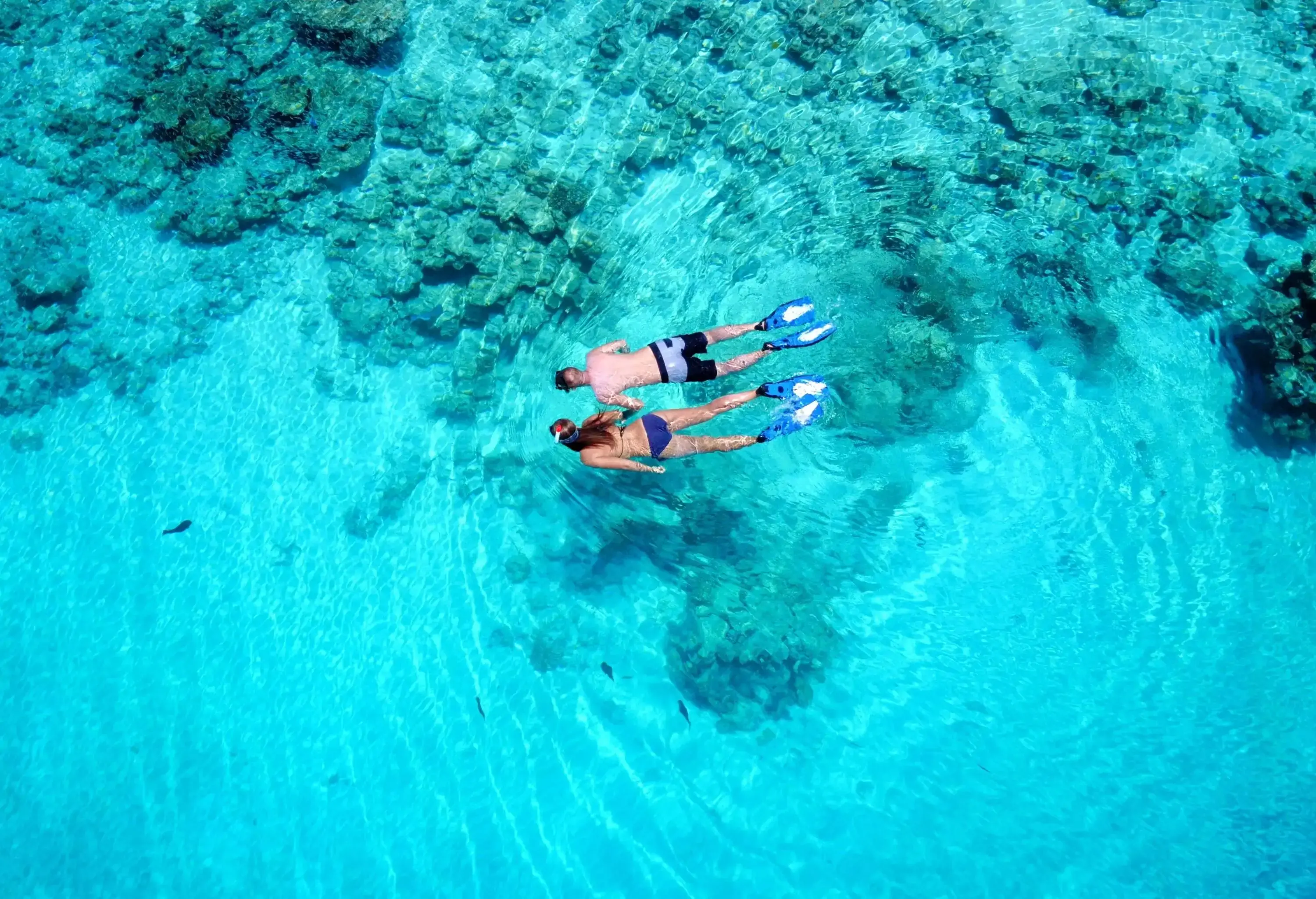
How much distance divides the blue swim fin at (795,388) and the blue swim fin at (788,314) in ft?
2.08

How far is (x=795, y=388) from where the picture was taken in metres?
7.82

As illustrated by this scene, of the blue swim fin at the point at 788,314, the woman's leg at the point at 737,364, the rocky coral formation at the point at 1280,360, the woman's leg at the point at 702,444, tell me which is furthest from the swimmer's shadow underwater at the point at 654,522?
the rocky coral formation at the point at 1280,360

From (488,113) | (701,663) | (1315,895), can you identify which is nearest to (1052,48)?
(488,113)

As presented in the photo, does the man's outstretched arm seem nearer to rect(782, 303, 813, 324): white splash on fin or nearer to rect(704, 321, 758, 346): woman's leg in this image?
rect(704, 321, 758, 346): woman's leg

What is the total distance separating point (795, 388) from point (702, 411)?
3.56 feet

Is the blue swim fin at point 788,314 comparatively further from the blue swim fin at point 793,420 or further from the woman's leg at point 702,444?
Answer: the woman's leg at point 702,444

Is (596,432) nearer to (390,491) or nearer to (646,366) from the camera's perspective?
(646,366)

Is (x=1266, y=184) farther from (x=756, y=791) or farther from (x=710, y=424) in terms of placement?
(x=756, y=791)

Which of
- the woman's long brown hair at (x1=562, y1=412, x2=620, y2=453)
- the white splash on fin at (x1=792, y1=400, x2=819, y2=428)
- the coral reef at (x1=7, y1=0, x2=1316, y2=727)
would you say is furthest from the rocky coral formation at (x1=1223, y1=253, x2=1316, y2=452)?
the woman's long brown hair at (x1=562, y1=412, x2=620, y2=453)

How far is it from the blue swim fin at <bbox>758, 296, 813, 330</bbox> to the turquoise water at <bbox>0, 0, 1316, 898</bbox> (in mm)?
868

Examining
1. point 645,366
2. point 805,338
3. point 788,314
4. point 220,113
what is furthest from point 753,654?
point 220,113

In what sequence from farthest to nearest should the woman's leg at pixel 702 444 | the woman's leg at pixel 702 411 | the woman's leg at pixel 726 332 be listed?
the woman's leg at pixel 726 332, the woman's leg at pixel 702 411, the woman's leg at pixel 702 444

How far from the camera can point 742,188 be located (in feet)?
31.1

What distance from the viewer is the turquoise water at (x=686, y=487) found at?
24.5 ft
